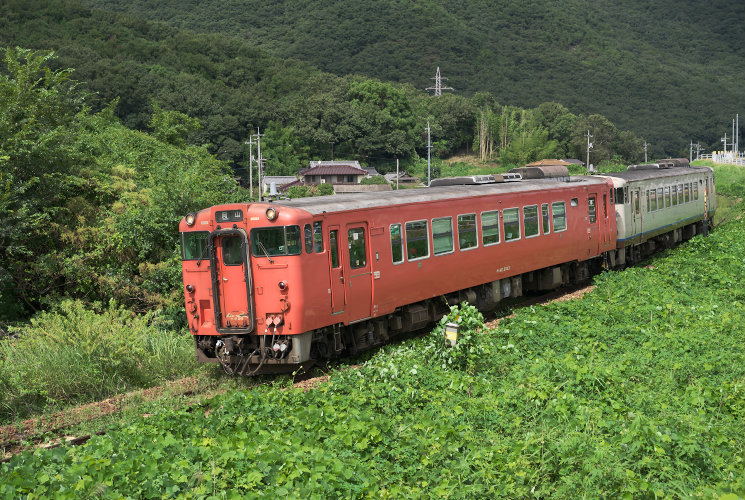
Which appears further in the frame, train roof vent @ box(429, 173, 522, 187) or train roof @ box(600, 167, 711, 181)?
train roof @ box(600, 167, 711, 181)

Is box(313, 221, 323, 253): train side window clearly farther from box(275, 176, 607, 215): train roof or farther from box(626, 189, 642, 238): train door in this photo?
box(626, 189, 642, 238): train door

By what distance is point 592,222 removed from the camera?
1927cm

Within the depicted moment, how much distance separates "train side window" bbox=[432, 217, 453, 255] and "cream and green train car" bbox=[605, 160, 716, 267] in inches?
329

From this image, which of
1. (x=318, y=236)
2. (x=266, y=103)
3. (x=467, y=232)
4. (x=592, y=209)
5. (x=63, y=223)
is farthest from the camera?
(x=266, y=103)

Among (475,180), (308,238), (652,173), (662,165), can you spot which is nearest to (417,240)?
(308,238)

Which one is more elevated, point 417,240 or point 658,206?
point 417,240

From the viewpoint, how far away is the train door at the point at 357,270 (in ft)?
38.5

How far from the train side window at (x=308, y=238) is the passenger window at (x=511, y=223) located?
19.5 ft

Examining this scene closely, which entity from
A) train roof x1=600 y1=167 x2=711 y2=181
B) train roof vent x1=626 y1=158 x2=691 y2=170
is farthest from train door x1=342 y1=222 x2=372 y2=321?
train roof vent x1=626 y1=158 x2=691 y2=170

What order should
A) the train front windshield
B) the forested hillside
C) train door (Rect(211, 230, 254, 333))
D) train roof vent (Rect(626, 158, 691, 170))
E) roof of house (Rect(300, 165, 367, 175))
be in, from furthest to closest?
the forested hillside, roof of house (Rect(300, 165, 367, 175)), train roof vent (Rect(626, 158, 691, 170)), train door (Rect(211, 230, 254, 333)), the train front windshield

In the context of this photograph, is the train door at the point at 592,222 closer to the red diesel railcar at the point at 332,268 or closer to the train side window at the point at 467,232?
the red diesel railcar at the point at 332,268

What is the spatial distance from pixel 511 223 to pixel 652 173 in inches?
385

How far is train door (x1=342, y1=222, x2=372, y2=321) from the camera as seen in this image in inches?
462

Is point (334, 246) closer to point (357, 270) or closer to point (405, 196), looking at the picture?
point (357, 270)
